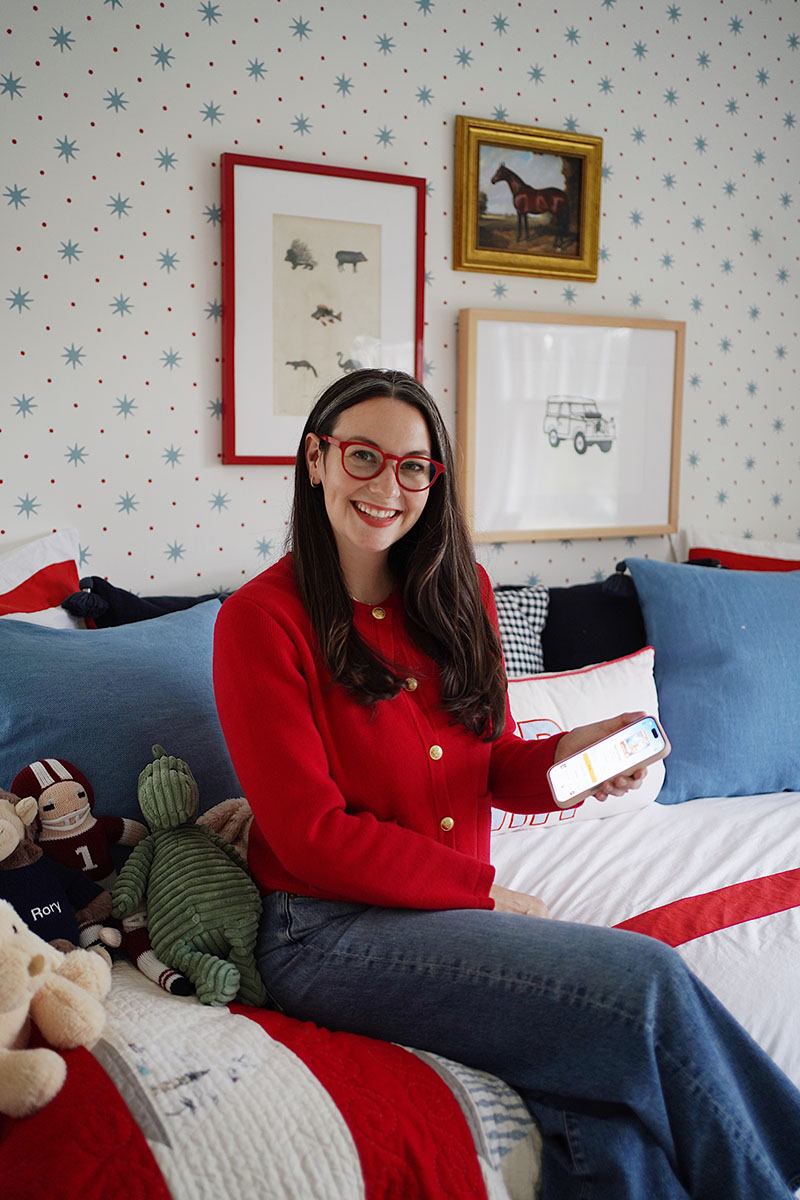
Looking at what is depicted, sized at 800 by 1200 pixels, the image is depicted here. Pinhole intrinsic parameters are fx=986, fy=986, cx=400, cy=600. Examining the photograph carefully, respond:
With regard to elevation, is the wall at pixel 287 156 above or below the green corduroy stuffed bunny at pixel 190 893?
above

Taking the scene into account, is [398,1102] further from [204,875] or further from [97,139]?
[97,139]

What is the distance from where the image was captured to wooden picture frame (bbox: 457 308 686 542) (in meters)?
2.34

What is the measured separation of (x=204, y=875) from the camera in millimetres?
1308

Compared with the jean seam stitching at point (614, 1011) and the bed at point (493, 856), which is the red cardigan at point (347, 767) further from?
the bed at point (493, 856)

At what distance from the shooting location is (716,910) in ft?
5.07

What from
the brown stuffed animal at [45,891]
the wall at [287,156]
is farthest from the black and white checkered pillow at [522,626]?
the brown stuffed animal at [45,891]

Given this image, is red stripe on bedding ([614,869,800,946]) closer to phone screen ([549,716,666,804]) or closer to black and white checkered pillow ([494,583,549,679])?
phone screen ([549,716,666,804])

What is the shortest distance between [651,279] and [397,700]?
1621mm

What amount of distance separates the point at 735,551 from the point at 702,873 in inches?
43.2

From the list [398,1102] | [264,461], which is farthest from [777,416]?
[398,1102]

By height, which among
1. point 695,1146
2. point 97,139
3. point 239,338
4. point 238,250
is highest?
point 97,139

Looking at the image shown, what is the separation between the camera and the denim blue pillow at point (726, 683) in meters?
2.05

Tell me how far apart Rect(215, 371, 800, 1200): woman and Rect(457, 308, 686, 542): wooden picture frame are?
2.75ft

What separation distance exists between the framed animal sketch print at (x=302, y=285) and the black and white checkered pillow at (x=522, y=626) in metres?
0.58
